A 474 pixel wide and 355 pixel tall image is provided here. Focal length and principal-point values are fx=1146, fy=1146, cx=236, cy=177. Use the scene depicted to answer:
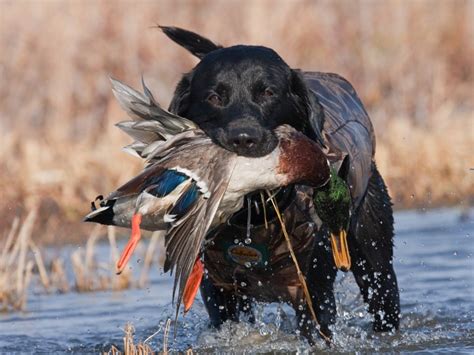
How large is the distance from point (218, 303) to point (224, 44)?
19.8ft

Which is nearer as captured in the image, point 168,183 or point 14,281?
point 168,183

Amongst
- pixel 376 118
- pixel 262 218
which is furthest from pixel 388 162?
pixel 262 218

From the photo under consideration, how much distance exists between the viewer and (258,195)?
4.68 metres

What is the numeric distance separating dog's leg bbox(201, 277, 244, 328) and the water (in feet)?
0.17

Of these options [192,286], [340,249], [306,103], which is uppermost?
[306,103]

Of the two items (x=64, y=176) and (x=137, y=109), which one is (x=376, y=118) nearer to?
(x=64, y=176)

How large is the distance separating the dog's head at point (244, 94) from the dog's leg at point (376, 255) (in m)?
0.75

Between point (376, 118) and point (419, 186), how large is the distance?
2.11m

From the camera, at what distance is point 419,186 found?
8.98 metres

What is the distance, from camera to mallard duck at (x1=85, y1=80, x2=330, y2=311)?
4.01 metres

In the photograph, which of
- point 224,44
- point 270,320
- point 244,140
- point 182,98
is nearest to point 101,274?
point 270,320

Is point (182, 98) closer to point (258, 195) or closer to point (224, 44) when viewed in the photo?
point (258, 195)

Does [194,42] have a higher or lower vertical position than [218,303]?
higher

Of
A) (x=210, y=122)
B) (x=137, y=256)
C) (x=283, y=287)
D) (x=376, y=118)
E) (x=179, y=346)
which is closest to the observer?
(x=210, y=122)
